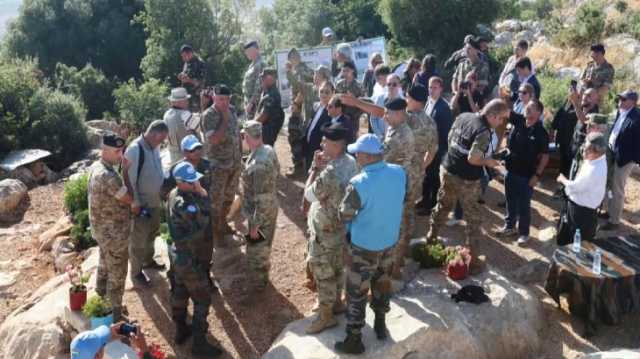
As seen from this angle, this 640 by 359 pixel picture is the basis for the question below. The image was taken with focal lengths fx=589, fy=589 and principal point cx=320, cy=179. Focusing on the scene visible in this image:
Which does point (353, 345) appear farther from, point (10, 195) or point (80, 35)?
point (80, 35)

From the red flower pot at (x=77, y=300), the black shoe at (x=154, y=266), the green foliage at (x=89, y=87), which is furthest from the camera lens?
the green foliage at (x=89, y=87)

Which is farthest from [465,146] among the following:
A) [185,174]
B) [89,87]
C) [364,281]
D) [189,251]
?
[89,87]

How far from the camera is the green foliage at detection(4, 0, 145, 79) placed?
83.8 ft

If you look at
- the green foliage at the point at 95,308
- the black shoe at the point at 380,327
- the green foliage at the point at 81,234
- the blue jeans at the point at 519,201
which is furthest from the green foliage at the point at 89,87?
the black shoe at the point at 380,327

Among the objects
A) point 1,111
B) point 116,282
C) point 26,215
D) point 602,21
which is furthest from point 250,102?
point 602,21

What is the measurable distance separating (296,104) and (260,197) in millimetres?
4372

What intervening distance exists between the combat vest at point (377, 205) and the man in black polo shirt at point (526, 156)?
336 cm

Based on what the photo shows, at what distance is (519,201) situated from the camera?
8.75 meters

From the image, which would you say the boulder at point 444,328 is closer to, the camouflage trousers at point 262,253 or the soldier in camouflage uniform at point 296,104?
the camouflage trousers at point 262,253

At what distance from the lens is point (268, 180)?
7.25m

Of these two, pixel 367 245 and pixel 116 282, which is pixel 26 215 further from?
pixel 367 245

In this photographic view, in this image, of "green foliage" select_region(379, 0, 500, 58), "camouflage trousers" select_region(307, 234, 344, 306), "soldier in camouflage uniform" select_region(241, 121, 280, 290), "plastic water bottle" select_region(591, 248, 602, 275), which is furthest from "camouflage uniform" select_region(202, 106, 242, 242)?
"green foliage" select_region(379, 0, 500, 58)

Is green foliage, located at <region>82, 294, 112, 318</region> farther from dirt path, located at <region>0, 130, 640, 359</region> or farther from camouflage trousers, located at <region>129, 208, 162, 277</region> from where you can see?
camouflage trousers, located at <region>129, 208, 162, 277</region>

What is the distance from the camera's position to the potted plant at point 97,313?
6442 mm
